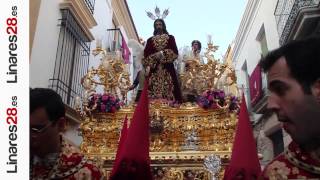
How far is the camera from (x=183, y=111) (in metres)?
4.19

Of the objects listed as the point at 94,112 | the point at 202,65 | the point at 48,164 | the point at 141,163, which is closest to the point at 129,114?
the point at 94,112

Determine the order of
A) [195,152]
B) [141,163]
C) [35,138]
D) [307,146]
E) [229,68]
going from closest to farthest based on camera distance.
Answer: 1. [307,146]
2. [35,138]
3. [141,163]
4. [195,152]
5. [229,68]

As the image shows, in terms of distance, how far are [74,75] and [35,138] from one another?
529 cm

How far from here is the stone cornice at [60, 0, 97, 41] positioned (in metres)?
6.37

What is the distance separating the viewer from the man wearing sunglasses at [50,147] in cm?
150

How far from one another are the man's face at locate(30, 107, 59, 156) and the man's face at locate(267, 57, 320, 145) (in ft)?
3.08

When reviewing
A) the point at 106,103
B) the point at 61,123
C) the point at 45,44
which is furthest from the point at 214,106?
the point at 45,44

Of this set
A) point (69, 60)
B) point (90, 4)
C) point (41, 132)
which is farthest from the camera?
point (90, 4)

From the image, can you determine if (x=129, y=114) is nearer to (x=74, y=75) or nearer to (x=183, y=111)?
(x=183, y=111)

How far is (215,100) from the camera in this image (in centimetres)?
413

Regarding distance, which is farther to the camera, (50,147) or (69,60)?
(69,60)

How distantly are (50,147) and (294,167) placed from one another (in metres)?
1.02

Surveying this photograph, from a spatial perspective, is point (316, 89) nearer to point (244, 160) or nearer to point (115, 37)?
point (244, 160)

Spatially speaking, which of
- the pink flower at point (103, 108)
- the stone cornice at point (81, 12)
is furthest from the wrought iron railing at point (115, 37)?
the pink flower at point (103, 108)
